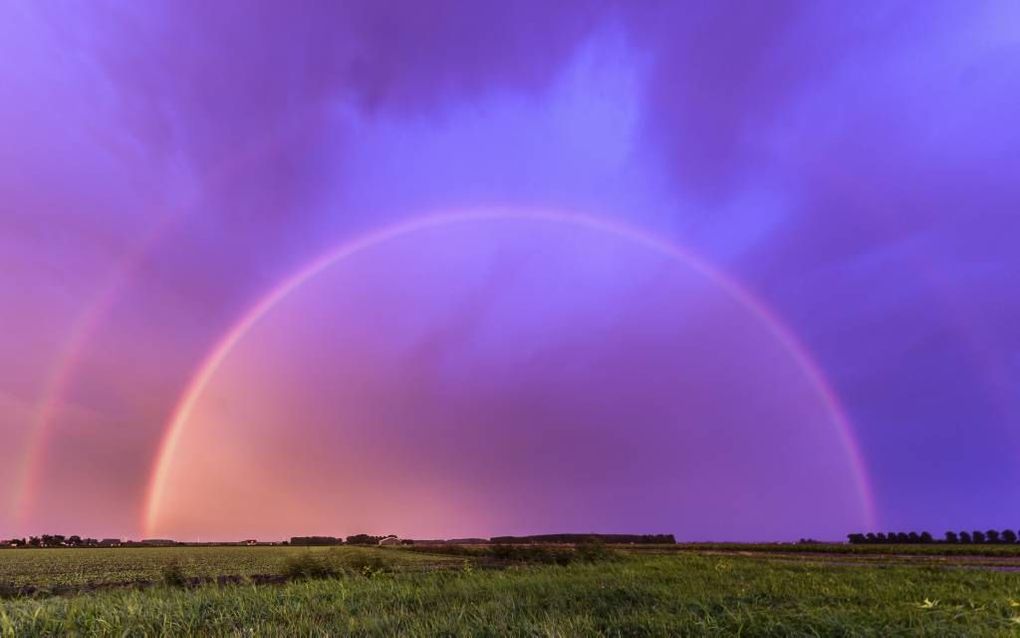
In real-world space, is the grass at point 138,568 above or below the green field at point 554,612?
below

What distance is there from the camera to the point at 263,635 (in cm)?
898

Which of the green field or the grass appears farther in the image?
the grass

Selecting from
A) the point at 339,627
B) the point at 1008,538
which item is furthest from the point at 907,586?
the point at 1008,538

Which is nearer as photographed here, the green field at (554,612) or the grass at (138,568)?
the green field at (554,612)

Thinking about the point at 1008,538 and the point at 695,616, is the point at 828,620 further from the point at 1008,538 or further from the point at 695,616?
the point at 1008,538

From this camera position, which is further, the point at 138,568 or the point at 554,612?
the point at 138,568

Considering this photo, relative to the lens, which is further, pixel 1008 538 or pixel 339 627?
pixel 1008 538

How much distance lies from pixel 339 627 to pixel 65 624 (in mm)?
5567

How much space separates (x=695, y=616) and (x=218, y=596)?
12135mm

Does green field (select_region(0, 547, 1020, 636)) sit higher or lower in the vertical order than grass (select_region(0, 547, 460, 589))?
higher

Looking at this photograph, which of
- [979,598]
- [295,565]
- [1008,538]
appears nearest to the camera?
[979,598]

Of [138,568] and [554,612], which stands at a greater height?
[554,612]

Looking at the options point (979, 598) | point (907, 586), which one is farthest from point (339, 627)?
point (907, 586)

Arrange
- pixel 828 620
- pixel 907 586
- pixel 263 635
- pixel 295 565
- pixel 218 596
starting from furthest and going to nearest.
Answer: pixel 295 565
pixel 907 586
pixel 218 596
pixel 263 635
pixel 828 620
